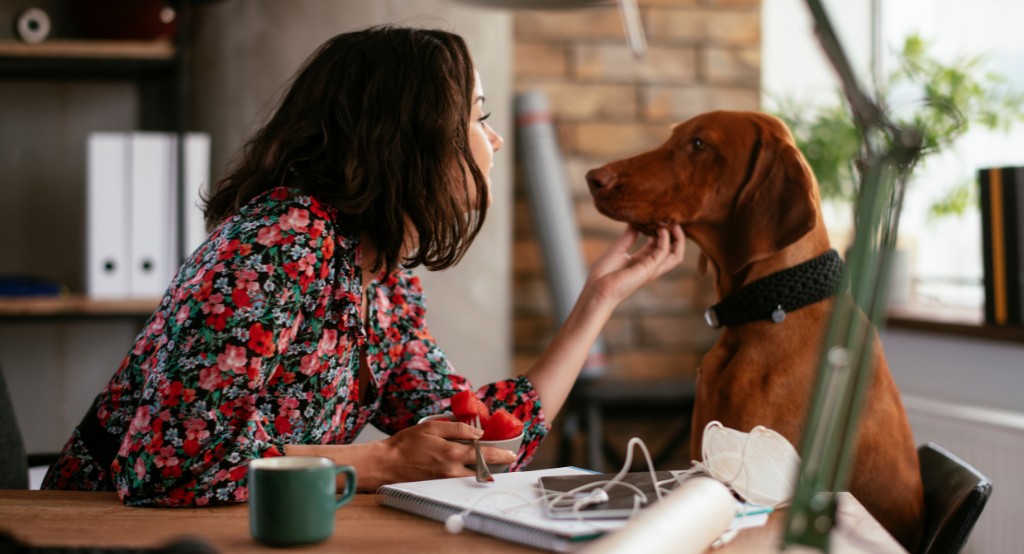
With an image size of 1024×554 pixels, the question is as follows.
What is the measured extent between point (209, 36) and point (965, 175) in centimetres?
217

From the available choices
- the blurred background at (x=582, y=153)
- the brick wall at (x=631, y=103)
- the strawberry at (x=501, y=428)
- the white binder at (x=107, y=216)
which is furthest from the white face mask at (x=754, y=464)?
the brick wall at (x=631, y=103)

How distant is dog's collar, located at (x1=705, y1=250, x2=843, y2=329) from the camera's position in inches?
57.6

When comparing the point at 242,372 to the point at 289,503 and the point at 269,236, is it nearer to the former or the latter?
the point at 269,236

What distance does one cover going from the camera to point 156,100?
111 inches

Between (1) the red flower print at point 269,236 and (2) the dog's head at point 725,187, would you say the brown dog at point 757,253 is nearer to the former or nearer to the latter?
(2) the dog's head at point 725,187

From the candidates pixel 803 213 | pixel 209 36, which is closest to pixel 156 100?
pixel 209 36

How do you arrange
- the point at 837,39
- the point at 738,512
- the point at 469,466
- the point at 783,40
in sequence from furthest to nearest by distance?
the point at 783,40 < the point at 469,466 < the point at 738,512 < the point at 837,39

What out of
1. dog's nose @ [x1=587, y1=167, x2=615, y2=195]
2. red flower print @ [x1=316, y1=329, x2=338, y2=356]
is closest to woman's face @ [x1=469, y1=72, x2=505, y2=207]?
dog's nose @ [x1=587, y1=167, x2=615, y2=195]

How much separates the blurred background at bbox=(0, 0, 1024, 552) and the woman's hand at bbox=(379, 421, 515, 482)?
1.52 metres

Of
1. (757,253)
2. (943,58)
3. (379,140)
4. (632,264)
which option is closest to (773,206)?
(757,253)

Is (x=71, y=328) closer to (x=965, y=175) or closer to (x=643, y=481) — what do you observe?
(x=643, y=481)

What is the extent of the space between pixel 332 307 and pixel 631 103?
2.10 metres

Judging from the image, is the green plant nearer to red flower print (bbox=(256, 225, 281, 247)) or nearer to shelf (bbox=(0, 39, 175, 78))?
shelf (bbox=(0, 39, 175, 78))

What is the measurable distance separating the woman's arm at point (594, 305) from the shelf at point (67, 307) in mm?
1298
